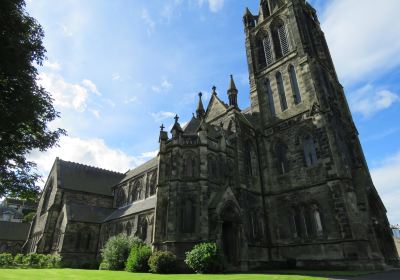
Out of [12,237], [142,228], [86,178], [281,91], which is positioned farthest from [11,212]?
[281,91]

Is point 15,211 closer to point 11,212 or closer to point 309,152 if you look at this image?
point 11,212

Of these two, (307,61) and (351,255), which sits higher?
(307,61)

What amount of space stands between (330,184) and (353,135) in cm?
949

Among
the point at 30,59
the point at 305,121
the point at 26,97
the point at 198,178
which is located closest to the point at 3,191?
the point at 26,97

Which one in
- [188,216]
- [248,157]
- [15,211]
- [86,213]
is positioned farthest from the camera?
[15,211]

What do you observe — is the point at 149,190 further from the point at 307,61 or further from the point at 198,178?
the point at 307,61

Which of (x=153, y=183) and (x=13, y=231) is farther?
(x=13, y=231)

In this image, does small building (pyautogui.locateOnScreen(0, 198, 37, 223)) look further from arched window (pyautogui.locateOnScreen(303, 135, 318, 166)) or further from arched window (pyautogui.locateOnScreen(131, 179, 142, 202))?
arched window (pyautogui.locateOnScreen(303, 135, 318, 166))

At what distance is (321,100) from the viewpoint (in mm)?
26734

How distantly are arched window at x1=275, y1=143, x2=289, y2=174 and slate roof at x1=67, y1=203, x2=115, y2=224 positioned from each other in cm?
2432

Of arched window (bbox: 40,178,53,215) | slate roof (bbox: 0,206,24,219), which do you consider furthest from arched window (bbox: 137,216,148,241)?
slate roof (bbox: 0,206,24,219)

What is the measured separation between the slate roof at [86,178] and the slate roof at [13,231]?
57.0 feet

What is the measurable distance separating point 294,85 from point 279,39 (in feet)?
25.5

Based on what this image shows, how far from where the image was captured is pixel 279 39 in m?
34.7
